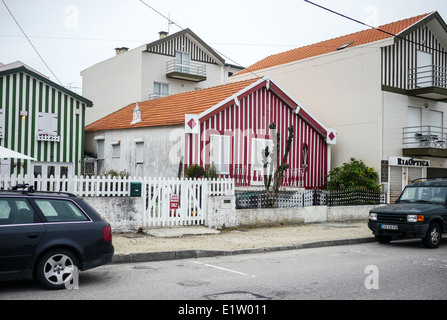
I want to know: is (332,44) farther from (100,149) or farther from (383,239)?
(383,239)

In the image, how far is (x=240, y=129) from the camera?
19984mm

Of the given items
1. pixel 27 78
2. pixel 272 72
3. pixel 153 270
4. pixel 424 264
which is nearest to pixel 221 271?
pixel 153 270

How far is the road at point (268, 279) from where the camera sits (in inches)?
272

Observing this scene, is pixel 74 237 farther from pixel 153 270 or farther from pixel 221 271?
pixel 221 271

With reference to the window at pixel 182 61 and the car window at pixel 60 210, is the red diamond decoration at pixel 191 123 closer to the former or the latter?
the car window at pixel 60 210

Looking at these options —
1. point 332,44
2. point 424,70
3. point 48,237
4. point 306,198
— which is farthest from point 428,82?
point 48,237

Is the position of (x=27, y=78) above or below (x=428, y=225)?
above

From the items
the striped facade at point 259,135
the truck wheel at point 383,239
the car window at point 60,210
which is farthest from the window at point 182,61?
the car window at point 60,210

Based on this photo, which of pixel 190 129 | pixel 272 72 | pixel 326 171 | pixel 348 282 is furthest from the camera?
pixel 272 72

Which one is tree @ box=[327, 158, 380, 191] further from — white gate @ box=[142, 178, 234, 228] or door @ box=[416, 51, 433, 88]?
white gate @ box=[142, 178, 234, 228]

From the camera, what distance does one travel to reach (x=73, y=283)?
7.35 meters

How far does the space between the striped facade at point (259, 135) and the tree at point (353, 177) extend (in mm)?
824

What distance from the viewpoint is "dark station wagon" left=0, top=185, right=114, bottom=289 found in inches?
269
